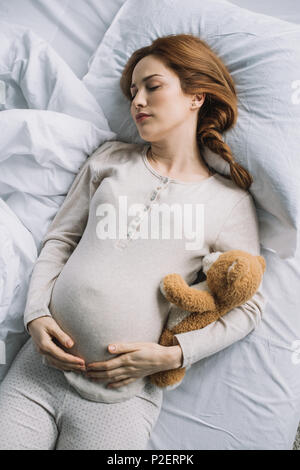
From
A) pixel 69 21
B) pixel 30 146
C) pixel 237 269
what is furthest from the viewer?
pixel 69 21

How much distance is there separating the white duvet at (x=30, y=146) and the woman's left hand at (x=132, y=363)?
9.7 inches

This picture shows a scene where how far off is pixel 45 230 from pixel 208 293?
45 centimetres

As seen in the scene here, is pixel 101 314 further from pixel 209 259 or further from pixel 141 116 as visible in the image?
pixel 141 116

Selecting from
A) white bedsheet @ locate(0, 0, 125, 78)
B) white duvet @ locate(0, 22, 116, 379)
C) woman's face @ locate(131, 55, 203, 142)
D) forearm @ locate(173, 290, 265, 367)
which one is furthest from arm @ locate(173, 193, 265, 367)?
white bedsheet @ locate(0, 0, 125, 78)

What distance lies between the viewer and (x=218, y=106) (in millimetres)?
990

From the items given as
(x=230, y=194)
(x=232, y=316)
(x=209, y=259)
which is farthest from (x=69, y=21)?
(x=232, y=316)

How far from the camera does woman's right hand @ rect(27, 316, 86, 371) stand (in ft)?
2.77

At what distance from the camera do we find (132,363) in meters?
0.85

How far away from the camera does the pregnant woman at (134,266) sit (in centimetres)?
85

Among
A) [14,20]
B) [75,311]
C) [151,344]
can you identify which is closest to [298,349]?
[151,344]

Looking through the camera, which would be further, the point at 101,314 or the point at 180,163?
the point at 180,163

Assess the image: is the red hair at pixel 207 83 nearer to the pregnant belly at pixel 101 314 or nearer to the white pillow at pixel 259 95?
the white pillow at pixel 259 95

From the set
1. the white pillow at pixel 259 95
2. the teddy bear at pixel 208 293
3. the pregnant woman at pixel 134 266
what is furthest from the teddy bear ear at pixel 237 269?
the white pillow at pixel 259 95

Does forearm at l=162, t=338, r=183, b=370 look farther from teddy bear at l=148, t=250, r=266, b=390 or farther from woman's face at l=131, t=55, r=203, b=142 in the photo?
woman's face at l=131, t=55, r=203, b=142
